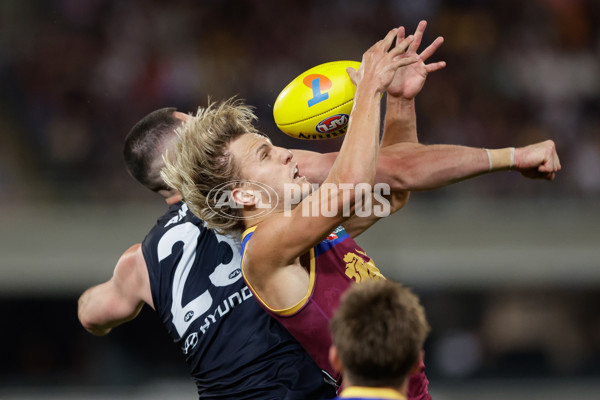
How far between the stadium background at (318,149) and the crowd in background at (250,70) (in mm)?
25

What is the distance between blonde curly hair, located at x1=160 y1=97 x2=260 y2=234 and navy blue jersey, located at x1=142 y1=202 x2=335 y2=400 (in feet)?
0.94

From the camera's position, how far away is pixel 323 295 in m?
3.13

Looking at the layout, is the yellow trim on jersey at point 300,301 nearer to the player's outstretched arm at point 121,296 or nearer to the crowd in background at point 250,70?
the player's outstretched arm at point 121,296

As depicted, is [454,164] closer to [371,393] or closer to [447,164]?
[447,164]

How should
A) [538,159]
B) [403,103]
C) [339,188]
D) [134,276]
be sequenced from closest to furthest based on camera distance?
[339,188], [538,159], [403,103], [134,276]

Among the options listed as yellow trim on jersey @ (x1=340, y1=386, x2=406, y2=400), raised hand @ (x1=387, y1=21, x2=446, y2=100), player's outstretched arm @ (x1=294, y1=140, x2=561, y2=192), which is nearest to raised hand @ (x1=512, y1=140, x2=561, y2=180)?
player's outstretched arm @ (x1=294, y1=140, x2=561, y2=192)

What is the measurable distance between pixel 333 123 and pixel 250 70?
699 centimetres

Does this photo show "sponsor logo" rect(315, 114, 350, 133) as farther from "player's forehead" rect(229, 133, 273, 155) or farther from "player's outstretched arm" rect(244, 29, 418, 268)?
"player's outstretched arm" rect(244, 29, 418, 268)

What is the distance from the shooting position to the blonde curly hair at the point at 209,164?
128 inches

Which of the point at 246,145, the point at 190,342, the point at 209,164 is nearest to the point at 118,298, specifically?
the point at 190,342

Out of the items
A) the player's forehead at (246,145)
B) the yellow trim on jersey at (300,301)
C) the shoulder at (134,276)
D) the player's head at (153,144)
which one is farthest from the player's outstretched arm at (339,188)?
the player's head at (153,144)

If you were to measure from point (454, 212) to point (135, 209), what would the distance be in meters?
4.07

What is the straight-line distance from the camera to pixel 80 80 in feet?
34.5

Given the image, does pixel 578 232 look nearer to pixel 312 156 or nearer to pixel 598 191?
pixel 598 191
